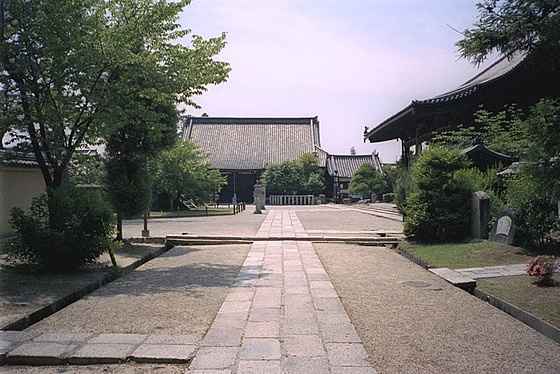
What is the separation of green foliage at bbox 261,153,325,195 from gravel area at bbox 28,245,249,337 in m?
31.3

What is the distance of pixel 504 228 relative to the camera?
30.9ft

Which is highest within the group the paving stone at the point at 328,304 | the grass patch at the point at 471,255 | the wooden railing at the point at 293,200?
the wooden railing at the point at 293,200

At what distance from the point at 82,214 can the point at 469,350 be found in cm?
611

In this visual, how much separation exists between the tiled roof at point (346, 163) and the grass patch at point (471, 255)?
3457 cm

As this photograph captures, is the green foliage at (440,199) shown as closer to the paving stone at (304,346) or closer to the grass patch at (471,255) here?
the grass patch at (471,255)

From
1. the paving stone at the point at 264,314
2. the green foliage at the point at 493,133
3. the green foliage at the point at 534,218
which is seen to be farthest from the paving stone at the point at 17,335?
the green foliage at the point at 493,133

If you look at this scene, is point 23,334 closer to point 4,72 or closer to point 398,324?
point 398,324

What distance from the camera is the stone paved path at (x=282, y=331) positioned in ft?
12.2

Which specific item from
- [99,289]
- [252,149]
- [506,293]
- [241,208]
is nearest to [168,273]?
[99,289]

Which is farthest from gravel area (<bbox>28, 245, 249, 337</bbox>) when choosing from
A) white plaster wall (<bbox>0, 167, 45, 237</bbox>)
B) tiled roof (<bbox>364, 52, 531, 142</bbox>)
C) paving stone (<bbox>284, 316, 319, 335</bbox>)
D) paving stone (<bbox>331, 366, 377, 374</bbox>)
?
tiled roof (<bbox>364, 52, 531, 142</bbox>)

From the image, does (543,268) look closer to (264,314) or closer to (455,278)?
(455,278)

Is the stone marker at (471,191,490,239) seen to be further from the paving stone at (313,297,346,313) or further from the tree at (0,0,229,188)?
the tree at (0,0,229,188)

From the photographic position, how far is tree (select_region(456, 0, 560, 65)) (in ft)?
14.2

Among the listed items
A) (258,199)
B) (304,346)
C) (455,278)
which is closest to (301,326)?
(304,346)
